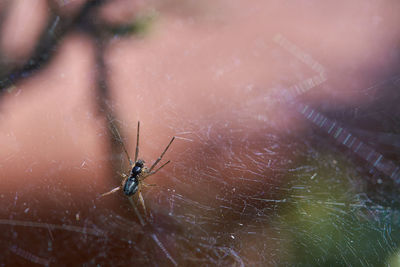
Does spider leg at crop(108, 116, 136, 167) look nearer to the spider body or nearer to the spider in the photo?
the spider

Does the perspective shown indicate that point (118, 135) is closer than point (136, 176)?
No

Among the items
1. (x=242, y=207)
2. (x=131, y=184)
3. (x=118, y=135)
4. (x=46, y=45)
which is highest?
(x=46, y=45)

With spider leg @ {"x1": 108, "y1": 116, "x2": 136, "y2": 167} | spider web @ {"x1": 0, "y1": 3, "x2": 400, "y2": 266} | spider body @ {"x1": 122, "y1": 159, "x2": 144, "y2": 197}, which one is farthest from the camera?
spider leg @ {"x1": 108, "y1": 116, "x2": 136, "y2": 167}

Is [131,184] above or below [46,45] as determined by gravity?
below

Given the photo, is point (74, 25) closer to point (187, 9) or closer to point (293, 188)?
point (187, 9)

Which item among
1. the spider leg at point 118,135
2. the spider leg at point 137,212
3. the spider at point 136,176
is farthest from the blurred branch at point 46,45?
the spider leg at point 137,212

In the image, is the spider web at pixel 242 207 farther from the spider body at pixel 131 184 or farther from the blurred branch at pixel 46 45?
the blurred branch at pixel 46 45

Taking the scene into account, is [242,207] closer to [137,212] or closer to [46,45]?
[137,212]

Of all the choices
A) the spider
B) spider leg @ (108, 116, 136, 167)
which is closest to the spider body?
the spider

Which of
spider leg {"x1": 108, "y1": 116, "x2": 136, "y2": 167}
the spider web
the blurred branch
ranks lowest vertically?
the spider web

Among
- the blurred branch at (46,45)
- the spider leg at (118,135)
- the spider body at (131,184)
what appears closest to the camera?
the spider body at (131,184)

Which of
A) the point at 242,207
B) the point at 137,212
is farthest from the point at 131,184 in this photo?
the point at 242,207

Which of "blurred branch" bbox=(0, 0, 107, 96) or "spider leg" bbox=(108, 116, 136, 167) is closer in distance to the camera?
"spider leg" bbox=(108, 116, 136, 167)
